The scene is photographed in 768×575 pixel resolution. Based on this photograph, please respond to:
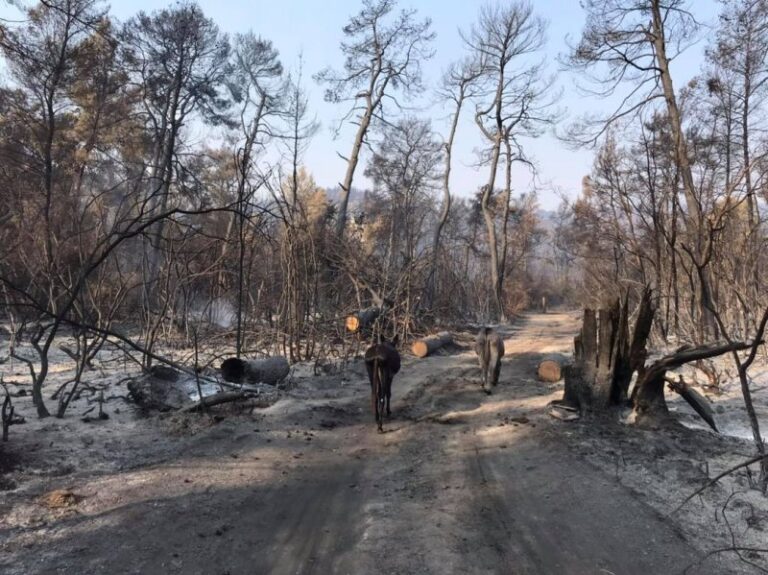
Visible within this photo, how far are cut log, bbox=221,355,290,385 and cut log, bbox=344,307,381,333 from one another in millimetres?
4299

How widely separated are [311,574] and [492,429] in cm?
420

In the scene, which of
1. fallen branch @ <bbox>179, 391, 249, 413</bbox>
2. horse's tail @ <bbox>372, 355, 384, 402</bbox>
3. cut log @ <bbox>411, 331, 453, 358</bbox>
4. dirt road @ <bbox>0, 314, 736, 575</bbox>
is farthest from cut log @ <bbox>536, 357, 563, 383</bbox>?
fallen branch @ <bbox>179, 391, 249, 413</bbox>

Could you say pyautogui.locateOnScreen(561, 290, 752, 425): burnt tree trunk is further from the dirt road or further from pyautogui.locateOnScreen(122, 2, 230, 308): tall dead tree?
pyautogui.locateOnScreen(122, 2, 230, 308): tall dead tree

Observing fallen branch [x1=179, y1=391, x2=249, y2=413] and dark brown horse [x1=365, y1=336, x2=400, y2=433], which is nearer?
fallen branch [x1=179, y1=391, x2=249, y2=413]

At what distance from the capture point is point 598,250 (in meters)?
21.1

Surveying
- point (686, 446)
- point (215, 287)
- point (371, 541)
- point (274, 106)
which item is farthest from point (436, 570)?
point (274, 106)

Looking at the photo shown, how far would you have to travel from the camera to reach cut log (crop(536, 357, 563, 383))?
35.3 feet

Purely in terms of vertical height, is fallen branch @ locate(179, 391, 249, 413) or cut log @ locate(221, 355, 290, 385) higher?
cut log @ locate(221, 355, 290, 385)

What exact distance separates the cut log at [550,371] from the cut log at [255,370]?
505 cm

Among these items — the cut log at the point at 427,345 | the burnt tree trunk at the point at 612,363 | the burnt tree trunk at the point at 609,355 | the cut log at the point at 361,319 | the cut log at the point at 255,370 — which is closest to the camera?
the burnt tree trunk at the point at 612,363

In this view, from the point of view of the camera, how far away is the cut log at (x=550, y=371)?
35.3 feet

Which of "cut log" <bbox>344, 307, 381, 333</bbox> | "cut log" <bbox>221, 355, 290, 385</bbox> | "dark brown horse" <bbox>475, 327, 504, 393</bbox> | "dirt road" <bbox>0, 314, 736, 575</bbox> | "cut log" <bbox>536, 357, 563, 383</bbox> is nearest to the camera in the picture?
"dirt road" <bbox>0, 314, 736, 575</bbox>

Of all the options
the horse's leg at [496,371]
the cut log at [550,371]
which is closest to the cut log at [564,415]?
the horse's leg at [496,371]

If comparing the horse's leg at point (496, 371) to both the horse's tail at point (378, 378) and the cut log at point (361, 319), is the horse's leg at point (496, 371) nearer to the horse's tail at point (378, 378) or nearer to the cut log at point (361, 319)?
the horse's tail at point (378, 378)
